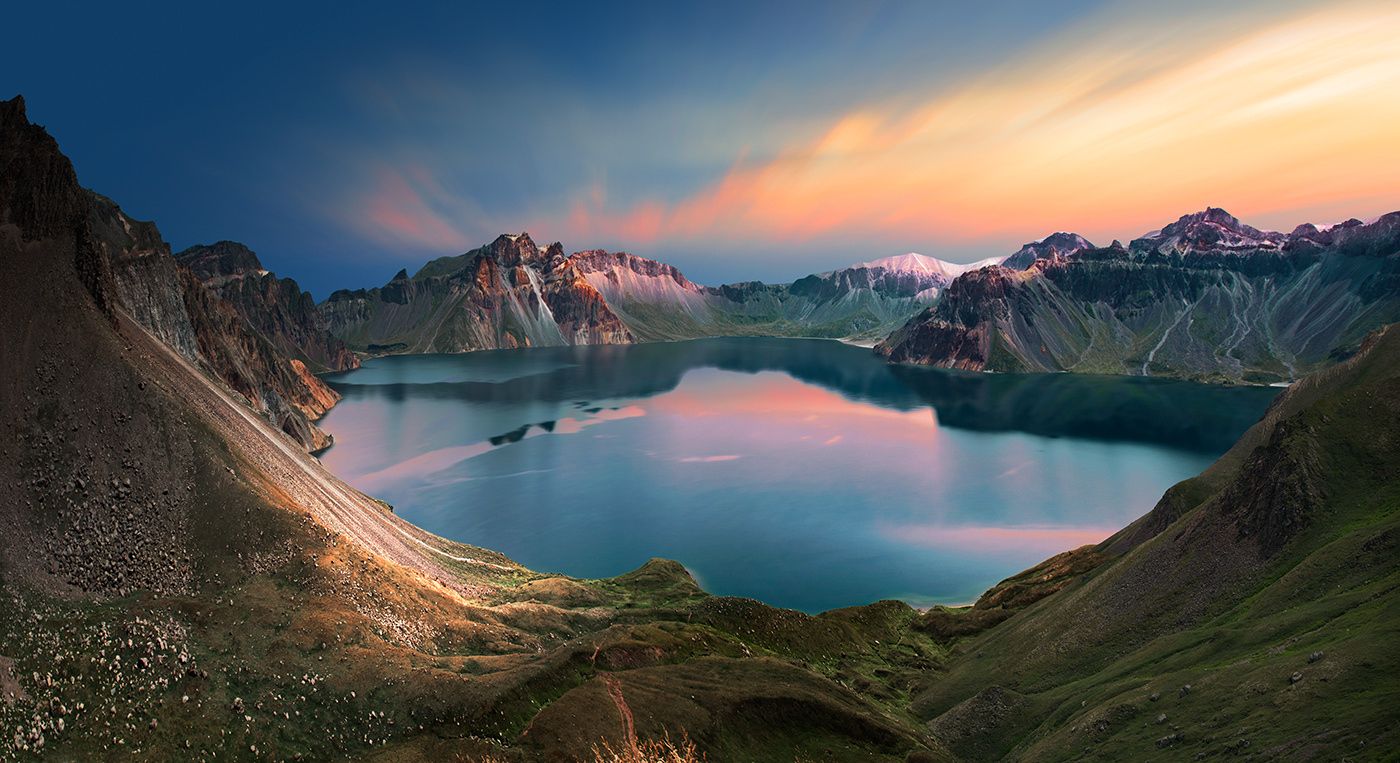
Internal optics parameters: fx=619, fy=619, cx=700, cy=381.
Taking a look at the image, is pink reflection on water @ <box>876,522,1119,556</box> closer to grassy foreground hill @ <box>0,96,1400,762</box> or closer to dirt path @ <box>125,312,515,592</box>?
grassy foreground hill @ <box>0,96,1400,762</box>

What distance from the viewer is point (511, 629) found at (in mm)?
45281

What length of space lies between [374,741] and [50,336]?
38.0m

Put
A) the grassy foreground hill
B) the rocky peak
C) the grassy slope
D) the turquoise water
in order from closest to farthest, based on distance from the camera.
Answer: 1. the grassy slope
2. the grassy foreground hill
3. the rocky peak
4. the turquoise water

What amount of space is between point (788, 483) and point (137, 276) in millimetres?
103187

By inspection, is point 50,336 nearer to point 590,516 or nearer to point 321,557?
point 321,557

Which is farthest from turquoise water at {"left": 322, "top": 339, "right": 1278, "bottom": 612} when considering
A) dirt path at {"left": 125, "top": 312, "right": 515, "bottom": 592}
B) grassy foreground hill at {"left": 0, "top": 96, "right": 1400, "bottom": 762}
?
grassy foreground hill at {"left": 0, "top": 96, "right": 1400, "bottom": 762}

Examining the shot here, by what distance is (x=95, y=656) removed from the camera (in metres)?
25.9

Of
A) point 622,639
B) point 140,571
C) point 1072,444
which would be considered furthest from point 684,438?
point 140,571

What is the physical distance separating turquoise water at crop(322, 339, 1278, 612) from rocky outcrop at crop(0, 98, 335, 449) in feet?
51.9

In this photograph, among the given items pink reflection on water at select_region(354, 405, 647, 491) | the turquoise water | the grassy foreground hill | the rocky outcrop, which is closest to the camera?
the grassy foreground hill

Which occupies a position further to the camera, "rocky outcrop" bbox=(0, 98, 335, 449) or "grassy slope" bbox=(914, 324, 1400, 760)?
"rocky outcrop" bbox=(0, 98, 335, 449)

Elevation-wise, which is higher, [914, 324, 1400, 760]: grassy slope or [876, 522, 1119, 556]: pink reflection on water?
[914, 324, 1400, 760]: grassy slope

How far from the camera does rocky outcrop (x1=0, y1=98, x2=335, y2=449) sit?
4803cm

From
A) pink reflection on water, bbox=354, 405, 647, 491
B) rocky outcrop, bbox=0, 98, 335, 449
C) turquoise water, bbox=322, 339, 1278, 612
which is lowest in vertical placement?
turquoise water, bbox=322, 339, 1278, 612
